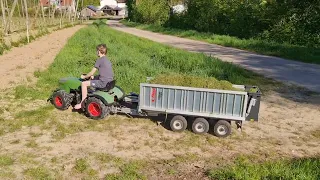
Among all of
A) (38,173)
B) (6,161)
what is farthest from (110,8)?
(38,173)

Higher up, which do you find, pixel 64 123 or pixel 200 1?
pixel 200 1

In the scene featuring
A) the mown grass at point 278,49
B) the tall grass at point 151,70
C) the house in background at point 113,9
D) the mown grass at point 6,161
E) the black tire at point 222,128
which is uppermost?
the house in background at point 113,9

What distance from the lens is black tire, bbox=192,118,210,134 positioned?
5832mm

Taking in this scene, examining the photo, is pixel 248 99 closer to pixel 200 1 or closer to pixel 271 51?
pixel 271 51

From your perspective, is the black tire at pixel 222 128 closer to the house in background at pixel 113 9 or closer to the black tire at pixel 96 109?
the black tire at pixel 96 109

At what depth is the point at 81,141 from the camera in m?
5.45

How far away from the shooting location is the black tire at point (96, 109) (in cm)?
641

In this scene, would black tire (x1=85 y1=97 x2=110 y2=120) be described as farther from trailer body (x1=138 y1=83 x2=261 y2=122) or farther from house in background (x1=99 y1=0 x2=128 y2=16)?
house in background (x1=99 y1=0 x2=128 y2=16)

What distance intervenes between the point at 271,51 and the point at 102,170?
1598 cm

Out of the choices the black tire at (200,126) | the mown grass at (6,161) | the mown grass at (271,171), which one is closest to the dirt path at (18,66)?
the mown grass at (6,161)

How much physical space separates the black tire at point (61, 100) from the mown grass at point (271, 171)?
3.86m

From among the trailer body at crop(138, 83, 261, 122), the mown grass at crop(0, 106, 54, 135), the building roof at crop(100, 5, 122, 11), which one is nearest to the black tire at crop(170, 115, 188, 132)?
the trailer body at crop(138, 83, 261, 122)

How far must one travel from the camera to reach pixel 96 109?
652cm

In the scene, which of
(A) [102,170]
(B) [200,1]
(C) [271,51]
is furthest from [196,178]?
(B) [200,1]
